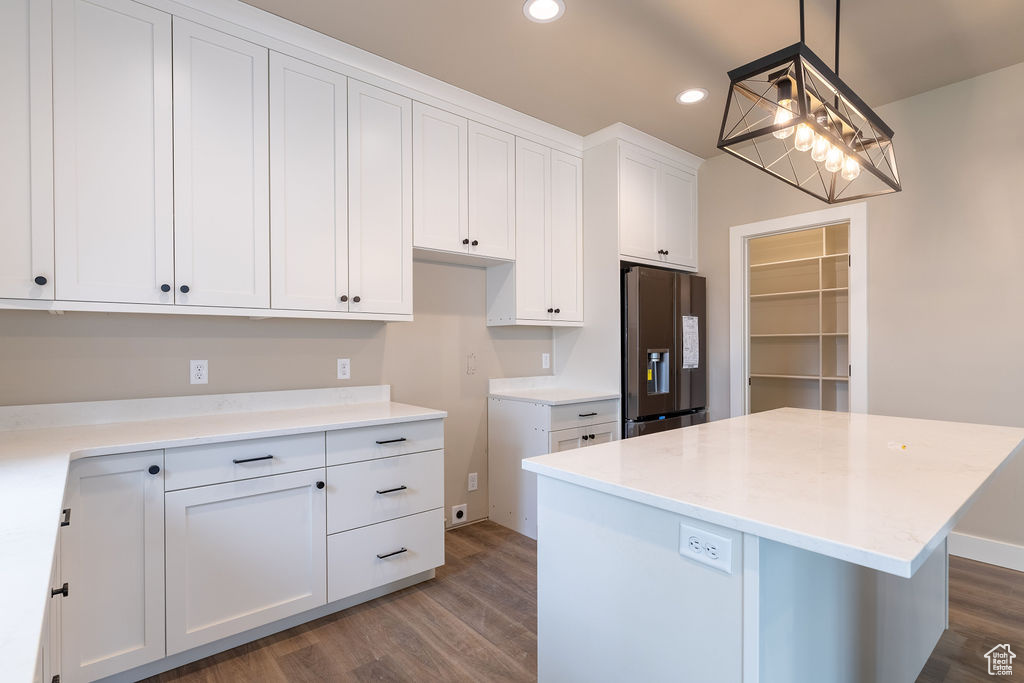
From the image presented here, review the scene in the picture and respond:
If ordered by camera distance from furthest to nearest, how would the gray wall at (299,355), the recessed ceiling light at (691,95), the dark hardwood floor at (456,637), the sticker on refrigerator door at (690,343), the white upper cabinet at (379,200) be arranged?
the sticker on refrigerator door at (690,343) → the recessed ceiling light at (691,95) → the white upper cabinet at (379,200) → the gray wall at (299,355) → the dark hardwood floor at (456,637)

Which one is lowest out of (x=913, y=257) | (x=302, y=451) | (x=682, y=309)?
(x=302, y=451)

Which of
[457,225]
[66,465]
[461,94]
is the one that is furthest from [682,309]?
[66,465]

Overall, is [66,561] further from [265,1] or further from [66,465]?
[265,1]

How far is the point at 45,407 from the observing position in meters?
1.97

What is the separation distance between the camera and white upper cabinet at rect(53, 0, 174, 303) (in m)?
1.80

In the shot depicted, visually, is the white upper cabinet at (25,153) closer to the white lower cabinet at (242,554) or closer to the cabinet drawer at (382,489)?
the white lower cabinet at (242,554)

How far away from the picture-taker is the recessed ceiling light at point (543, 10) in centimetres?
211

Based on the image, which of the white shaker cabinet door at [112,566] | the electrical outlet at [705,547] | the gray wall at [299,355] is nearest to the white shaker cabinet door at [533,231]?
the gray wall at [299,355]

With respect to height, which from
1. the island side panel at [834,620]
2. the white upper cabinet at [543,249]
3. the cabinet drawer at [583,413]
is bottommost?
the island side panel at [834,620]

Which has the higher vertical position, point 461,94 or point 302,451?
point 461,94

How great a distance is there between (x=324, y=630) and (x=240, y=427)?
0.91 meters

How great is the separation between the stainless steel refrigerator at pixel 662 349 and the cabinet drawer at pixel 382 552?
1.50 m

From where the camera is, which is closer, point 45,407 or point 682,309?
point 45,407

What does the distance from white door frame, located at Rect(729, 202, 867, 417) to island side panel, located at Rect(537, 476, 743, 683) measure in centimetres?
268
